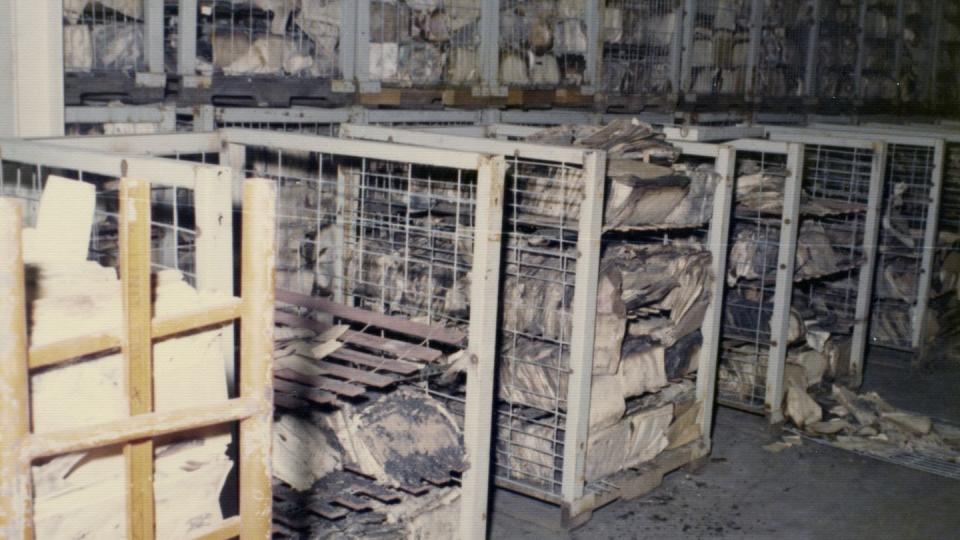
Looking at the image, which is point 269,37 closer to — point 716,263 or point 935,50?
point 716,263

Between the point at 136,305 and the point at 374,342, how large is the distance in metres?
1.92

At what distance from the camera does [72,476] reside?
1.69m

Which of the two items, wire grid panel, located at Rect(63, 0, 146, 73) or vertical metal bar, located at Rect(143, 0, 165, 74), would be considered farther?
vertical metal bar, located at Rect(143, 0, 165, 74)

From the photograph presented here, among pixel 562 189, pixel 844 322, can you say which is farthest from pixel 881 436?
pixel 562 189

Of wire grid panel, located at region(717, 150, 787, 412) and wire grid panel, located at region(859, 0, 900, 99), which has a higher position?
wire grid panel, located at region(859, 0, 900, 99)

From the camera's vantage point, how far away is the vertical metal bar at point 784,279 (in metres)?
4.92

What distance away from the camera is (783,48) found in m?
8.38

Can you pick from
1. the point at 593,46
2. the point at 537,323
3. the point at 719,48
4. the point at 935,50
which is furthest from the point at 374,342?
the point at 935,50

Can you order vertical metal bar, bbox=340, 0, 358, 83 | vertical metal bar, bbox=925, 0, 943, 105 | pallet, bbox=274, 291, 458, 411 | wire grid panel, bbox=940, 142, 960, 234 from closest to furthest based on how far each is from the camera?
pallet, bbox=274, 291, 458, 411 < vertical metal bar, bbox=340, 0, 358, 83 < wire grid panel, bbox=940, 142, 960, 234 < vertical metal bar, bbox=925, 0, 943, 105

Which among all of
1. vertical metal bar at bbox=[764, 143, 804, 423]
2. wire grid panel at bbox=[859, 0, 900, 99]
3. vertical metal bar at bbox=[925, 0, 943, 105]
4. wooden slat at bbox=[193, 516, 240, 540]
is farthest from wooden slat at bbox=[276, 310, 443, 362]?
vertical metal bar at bbox=[925, 0, 943, 105]

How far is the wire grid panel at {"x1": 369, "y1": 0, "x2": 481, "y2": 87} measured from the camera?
16.8 ft

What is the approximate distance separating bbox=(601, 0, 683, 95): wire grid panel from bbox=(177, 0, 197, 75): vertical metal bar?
318 cm

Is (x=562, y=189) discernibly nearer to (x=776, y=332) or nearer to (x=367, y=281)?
(x=367, y=281)

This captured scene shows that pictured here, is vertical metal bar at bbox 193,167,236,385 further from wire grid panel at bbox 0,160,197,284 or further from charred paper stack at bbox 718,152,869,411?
charred paper stack at bbox 718,152,869,411
